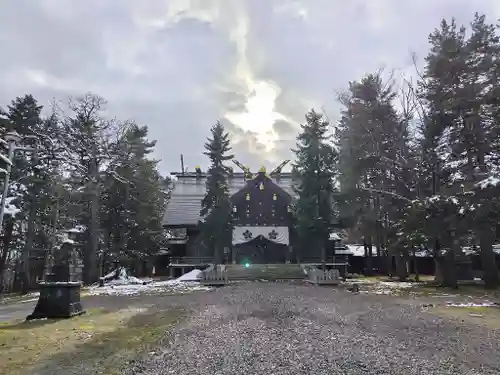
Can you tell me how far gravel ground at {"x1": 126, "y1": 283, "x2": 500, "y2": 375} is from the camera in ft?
17.4

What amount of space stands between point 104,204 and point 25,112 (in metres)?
9.27

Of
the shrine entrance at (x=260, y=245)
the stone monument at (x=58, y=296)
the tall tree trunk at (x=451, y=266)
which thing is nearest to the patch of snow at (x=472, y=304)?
the tall tree trunk at (x=451, y=266)

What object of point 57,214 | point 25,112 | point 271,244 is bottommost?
point 271,244

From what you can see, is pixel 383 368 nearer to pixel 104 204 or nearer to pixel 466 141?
pixel 466 141

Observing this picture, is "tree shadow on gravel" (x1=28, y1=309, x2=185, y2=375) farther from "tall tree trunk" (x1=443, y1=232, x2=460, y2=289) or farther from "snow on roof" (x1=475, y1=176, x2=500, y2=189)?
"tall tree trunk" (x1=443, y1=232, x2=460, y2=289)

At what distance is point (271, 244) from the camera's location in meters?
33.7

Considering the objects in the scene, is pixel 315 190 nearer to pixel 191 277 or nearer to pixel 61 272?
pixel 191 277

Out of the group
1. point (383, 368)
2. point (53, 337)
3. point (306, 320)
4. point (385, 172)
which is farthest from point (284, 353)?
point (385, 172)

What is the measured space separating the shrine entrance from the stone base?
22.2 m

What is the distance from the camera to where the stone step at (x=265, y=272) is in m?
26.8

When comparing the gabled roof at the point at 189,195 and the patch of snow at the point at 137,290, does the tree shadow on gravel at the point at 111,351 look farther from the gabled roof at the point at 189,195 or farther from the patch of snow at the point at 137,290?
the gabled roof at the point at 189,195

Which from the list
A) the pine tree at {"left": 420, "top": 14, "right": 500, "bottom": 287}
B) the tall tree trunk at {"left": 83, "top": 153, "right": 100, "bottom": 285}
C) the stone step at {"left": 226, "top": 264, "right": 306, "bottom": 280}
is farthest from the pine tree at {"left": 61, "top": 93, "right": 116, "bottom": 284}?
the pine tree at {"left": 420, "top": 14, "right": 500, "bottom": 287}

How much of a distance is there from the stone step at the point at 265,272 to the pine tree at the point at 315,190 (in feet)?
13.4

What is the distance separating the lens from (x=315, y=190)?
32.0 m
